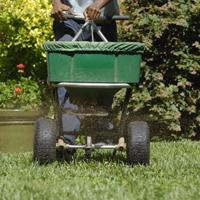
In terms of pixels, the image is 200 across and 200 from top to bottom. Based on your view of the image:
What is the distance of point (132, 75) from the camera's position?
451 cm

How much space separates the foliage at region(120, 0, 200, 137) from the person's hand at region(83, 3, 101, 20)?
204cm

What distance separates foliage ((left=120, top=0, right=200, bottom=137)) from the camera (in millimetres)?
6809

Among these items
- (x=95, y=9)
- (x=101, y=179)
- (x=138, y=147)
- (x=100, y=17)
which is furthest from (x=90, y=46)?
(x=101, y=179)

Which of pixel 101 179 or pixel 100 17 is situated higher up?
pixel 100 17

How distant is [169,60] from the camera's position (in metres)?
6.98

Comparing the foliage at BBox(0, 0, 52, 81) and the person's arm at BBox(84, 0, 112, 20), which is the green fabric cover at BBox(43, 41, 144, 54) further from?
the foliage at BBox(0, 0, 52, 81)

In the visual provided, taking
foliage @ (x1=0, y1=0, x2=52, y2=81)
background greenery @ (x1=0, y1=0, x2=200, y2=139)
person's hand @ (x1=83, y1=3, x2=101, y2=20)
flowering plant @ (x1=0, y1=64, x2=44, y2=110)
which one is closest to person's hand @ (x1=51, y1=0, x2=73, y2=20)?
person's hand @ (x1=83, y1=3, x2=101, y2=20)

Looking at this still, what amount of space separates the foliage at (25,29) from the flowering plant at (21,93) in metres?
0.19

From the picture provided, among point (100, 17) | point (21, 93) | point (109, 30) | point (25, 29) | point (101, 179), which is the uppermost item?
point (100, 17)

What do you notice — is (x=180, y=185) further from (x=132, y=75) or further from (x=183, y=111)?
(x=183, y=111)

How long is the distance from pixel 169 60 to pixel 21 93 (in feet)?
4.94

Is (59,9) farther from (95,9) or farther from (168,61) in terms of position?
(168,61)

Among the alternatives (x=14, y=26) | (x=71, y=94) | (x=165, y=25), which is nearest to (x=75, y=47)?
→ (x=71, y=94)

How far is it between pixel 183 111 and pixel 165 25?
2.75ft
